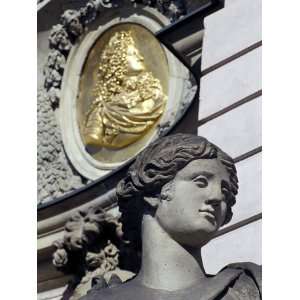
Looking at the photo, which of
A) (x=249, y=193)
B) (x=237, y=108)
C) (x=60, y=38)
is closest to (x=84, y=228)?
(x=60, y=38)

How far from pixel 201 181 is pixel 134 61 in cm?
712

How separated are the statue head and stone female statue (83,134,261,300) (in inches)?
275

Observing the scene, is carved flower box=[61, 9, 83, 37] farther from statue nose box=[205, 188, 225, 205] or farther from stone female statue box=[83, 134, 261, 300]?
statue nose box=[205, 188, 225, 205]

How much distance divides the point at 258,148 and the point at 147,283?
2.78m

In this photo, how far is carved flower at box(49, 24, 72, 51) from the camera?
13.5 m

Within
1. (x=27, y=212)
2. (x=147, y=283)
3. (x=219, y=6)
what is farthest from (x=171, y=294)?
(x=219, y=6)

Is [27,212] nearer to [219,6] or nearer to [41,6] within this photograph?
[219,6]

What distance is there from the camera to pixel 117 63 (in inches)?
513

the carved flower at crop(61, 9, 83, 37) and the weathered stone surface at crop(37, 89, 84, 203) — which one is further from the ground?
the carved flower at crop(61, 9, 83, 37)

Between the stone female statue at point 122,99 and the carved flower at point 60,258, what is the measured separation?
807mm

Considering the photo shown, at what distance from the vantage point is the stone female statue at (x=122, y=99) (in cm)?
1275

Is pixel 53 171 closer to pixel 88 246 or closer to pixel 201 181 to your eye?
pixel 88 246

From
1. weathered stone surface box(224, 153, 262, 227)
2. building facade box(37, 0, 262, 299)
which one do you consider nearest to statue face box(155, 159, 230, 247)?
weathered stone surface box(224, 153, 262, 227)

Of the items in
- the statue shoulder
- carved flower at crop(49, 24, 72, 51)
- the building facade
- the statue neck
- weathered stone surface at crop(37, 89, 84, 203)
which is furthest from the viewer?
carved flower at crop(49, 24, 72, 51)
